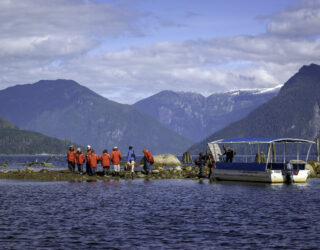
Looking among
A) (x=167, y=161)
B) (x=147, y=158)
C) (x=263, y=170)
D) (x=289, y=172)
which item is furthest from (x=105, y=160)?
(x=167, y=161)

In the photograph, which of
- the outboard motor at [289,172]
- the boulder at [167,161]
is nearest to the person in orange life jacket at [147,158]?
the outboard motor at [289,172]

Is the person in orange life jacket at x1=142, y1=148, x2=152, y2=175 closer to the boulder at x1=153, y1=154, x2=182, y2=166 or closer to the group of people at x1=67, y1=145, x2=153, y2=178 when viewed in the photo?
the group of people at x1=67, y1=145, x2=153, y2=178

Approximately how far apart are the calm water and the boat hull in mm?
5790

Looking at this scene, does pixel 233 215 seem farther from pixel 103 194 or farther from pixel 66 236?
pixel 103 194

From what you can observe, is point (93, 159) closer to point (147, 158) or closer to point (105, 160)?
point (105, 160)

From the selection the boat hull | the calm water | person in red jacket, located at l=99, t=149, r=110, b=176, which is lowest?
the calm water

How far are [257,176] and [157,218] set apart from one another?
26482mm

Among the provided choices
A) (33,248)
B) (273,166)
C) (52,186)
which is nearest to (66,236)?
(33,248)

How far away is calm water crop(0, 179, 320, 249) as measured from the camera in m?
22.6

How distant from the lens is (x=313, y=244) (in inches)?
870

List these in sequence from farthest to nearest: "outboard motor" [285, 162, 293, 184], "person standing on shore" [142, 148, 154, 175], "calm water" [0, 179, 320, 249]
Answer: "person standing on shore" [142, 148, 154, 175]
"outboard motor" [285, 162, 293, 184]
"calm water" [0, 179, 320, 249]

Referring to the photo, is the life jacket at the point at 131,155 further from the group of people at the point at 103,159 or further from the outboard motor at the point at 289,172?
the outboard motor at the point at 289,172

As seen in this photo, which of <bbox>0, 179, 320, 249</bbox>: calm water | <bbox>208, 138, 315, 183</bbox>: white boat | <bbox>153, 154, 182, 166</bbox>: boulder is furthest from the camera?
<bbox>153, 154, 182, 166</bbox>: boulder

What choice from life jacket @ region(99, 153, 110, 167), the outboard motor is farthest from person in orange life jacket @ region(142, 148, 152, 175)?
the outboard motor
